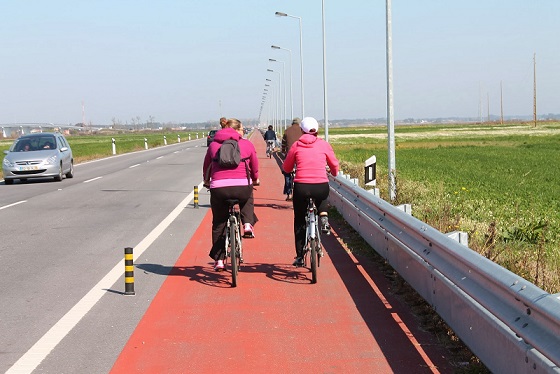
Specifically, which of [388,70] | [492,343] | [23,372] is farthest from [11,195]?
[492,343]

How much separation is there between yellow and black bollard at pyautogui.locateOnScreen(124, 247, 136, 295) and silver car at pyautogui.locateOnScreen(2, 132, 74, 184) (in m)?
20.0

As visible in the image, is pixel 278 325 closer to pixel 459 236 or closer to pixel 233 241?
pixel 459 236

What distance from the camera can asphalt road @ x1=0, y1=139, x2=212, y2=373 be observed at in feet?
23.2

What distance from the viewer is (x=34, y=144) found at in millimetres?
29828

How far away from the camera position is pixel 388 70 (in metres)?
17.1

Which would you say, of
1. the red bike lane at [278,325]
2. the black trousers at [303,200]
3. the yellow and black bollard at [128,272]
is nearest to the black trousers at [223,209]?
the red bike lane at [278,325]

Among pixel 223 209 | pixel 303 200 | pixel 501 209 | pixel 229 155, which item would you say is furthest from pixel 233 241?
pixel 501 209

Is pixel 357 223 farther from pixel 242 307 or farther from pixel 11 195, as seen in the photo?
pixel 11 195

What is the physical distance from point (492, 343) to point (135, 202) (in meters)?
15.5

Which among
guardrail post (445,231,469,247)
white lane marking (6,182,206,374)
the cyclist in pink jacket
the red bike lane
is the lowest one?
the red bike lane

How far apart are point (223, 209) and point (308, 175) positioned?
1.08 meters

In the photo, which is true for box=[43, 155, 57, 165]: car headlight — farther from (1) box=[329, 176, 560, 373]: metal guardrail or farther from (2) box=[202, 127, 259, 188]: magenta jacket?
(1) box=[329, 176, 560, 373]: metal guardrail

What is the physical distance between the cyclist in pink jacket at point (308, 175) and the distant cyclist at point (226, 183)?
535 millimetres

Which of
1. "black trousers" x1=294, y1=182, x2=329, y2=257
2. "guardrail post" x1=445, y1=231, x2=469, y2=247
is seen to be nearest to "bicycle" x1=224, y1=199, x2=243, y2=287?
"black trousers" x1=294, y1=182, x2=329, y2=257
